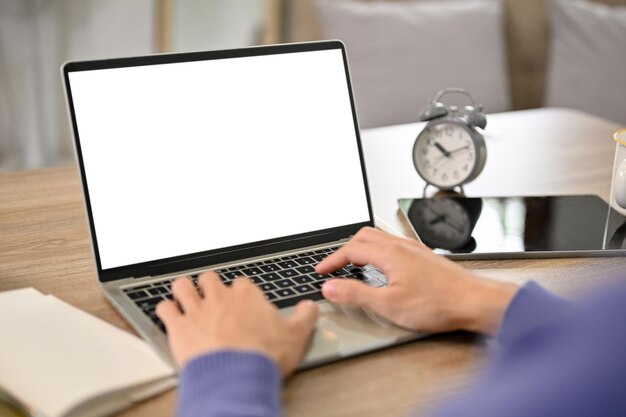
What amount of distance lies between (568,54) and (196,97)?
6.96ft

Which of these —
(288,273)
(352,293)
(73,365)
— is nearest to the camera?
(73,365)

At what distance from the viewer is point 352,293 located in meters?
0.90

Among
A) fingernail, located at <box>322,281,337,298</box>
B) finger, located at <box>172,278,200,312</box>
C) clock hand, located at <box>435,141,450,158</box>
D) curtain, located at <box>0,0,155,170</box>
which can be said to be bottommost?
curtain, located at <box>0,0,155,170</box>

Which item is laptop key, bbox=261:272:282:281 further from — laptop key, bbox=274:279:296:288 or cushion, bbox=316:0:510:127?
cushion, bbox=316:0:510:127

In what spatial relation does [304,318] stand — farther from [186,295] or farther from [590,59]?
[590,59]

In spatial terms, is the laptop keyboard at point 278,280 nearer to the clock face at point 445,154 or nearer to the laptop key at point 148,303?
the laptop key at point 148,303

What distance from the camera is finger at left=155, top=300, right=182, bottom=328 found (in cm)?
82

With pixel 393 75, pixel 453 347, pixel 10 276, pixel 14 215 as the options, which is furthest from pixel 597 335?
pixel 393 75

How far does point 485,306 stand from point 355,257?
174 mm

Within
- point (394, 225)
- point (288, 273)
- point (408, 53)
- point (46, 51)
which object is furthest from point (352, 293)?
point (46, 51)

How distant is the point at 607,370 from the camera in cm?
42

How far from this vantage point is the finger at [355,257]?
0.93m

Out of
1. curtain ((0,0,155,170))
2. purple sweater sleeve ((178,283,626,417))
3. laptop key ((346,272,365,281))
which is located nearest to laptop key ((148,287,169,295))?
laptop key ((346,272,365,281))

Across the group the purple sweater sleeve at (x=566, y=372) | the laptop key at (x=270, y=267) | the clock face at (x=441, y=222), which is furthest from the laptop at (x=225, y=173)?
the purple sweater sleeve at (x=566, y=372)
